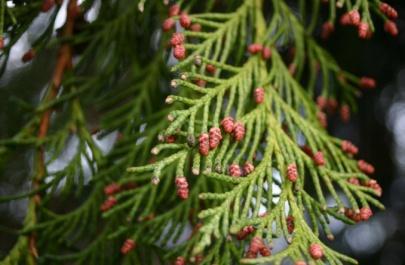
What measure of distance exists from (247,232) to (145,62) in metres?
1.33

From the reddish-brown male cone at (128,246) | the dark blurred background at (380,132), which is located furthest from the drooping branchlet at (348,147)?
the dark blurred background at (380,132)

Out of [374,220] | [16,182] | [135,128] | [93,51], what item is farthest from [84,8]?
[374,220]

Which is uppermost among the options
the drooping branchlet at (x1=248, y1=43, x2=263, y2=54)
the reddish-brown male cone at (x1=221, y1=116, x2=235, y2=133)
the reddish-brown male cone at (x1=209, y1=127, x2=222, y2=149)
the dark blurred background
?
the reddish-brown male cone at (x1=209, y1=127, x2=222, y2=149)

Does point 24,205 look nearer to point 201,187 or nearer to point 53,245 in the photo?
point 53,245

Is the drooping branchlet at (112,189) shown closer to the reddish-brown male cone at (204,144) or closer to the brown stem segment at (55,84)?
the brown stem segment at (55,84)

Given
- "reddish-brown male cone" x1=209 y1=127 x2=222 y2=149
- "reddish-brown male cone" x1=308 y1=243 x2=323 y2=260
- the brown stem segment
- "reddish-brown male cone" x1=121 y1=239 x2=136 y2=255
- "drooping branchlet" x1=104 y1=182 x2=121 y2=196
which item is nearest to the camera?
"reddish-brown male cone" x1=308 y1=243 x2=323 y2=260

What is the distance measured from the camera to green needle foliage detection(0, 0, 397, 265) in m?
1.74

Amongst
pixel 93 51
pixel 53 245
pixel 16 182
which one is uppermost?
pixel 93 51

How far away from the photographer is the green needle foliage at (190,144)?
174cm

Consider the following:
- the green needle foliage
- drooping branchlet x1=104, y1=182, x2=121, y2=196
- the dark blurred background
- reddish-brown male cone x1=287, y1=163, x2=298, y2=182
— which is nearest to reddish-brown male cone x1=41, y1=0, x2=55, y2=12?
the green needle foliage

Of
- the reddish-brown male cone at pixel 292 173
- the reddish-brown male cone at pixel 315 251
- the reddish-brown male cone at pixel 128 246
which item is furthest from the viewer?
the reddish-brown male cone at pixel 128 246

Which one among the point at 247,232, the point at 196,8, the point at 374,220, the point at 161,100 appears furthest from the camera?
the point at 374,220

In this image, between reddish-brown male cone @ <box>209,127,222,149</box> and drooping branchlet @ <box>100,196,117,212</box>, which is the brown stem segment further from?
reddish-brown male cone @ <box>209,127,222,149</box>

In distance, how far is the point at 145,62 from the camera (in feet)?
9.50
